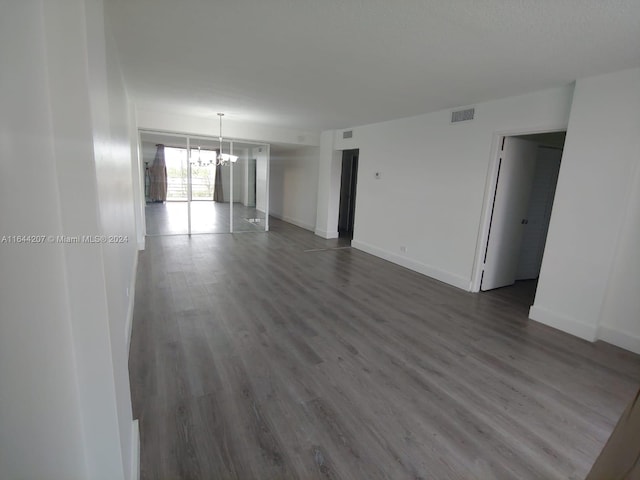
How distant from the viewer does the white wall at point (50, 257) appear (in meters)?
0.87

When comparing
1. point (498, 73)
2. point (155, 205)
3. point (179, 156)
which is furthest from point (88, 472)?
point (155, 205)

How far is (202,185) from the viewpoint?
8.37m

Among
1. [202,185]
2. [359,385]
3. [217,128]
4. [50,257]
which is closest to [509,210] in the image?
[359,385]

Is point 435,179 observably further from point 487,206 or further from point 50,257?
point 50,257

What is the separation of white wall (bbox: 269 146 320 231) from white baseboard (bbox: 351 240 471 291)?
2.40 m

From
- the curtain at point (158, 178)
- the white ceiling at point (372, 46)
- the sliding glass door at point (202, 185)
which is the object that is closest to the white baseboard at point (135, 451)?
the white ceiling at point (372, 46)

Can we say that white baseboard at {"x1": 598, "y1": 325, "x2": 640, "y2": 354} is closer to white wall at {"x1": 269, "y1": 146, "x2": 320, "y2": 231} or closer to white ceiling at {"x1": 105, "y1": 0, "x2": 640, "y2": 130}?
white ceiling at {"x1": 105, "y1": 0, "x2": 640, "y2": 130}

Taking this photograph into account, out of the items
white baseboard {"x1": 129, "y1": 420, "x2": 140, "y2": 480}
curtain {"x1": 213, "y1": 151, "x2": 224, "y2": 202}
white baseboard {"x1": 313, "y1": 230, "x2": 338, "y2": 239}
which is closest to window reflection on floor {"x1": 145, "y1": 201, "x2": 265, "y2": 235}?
curtain {"x1": 213, "y1": 151, "x2": 224, "y2": 202}

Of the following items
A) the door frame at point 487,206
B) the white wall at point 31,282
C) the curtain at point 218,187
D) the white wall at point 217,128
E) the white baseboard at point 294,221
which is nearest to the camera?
the white wall at point 31,282

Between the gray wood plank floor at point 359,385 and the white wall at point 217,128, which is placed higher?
the white wall at point 217,128

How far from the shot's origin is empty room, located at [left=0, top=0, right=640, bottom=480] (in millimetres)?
952

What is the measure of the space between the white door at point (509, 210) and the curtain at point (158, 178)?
7549mm

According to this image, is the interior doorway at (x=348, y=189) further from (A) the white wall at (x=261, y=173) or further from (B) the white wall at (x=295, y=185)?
(A) the white wall at (x=261, y=173)

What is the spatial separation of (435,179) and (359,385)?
12.2 feet
